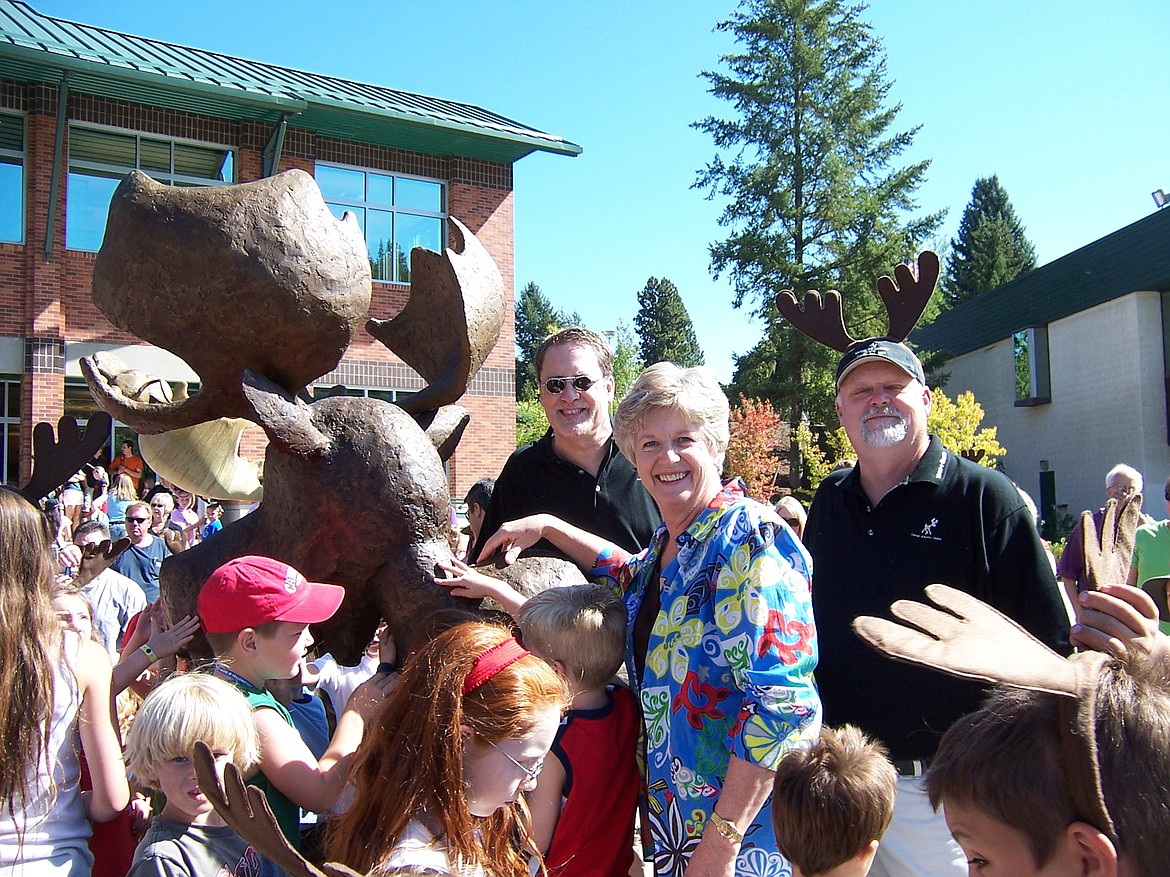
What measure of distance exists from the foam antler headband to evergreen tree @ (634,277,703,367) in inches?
2139

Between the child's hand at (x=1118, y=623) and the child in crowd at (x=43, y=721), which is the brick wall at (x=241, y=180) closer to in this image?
the child in crowd at (x=43, y=721)

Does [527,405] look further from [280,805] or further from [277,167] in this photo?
[280,805]

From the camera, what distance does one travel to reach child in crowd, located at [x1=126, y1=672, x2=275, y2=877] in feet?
6.45

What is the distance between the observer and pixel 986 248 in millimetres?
45656

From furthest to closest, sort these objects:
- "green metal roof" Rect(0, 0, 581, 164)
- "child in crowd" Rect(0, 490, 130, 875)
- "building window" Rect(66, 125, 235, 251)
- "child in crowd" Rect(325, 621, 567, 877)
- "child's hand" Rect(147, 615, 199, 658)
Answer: "building window" Rect(66, 125, 235, 251) → "green metal roof" Rect(0, 0, 581, 164) → "child's hand" Rect(147, 615, 199, 658) → "child in crowd" Rect(0, 490, 130, 875) → "child in crowd" Rect(325, 621, 567, 877)

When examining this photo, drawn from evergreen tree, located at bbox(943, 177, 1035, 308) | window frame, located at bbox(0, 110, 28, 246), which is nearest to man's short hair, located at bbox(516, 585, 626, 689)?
window frame, located at bbox(0, 110, 28, 246)

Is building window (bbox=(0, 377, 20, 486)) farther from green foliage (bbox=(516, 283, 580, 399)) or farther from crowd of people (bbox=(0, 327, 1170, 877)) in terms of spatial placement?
green foliage (bbox=(516, 283, 580, 399))

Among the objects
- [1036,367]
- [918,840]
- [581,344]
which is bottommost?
[918,840]

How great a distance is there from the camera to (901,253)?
26.0 meters

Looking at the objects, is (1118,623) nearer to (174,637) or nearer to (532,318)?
(174,637)

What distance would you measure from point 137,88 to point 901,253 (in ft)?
65.4

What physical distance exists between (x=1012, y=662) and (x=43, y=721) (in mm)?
2151

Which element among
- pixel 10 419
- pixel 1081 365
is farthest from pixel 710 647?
pixel 1081 365

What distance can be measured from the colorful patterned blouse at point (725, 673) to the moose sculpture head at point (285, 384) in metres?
0.93
